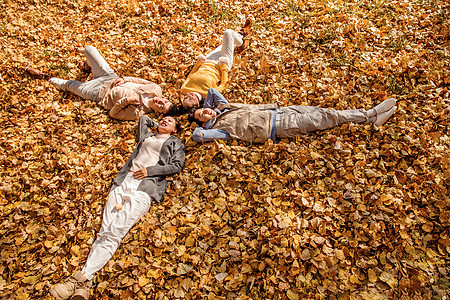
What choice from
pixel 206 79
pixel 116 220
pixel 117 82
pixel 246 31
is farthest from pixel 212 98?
pixel 116 220

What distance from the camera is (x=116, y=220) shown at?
3.12 metres

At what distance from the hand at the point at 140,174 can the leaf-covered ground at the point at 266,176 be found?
42 cm

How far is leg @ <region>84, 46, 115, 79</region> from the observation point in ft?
16.6

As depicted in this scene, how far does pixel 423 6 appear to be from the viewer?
5.55 m

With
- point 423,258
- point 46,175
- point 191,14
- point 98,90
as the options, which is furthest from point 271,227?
point 191,14

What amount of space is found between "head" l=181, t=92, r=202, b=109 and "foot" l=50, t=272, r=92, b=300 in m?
2.82

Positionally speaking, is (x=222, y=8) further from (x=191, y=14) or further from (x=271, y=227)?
(x=271, y=227)

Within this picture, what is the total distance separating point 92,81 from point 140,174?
257cm

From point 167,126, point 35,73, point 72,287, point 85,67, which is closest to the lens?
point 72,287

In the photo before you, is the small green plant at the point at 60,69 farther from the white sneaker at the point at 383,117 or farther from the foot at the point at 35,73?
the white sneaker at the point at 383,117

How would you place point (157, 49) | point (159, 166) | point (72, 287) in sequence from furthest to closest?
1. point (157, 49)
2. point (159, 166)
3. point (72, 287)

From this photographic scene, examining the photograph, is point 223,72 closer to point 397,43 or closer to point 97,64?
point 97,64

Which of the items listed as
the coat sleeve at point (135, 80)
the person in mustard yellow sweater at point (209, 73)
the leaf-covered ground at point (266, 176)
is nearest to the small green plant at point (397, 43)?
the leaf-covered ground at point (266, 176)

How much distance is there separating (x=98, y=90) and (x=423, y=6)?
6.97 m
